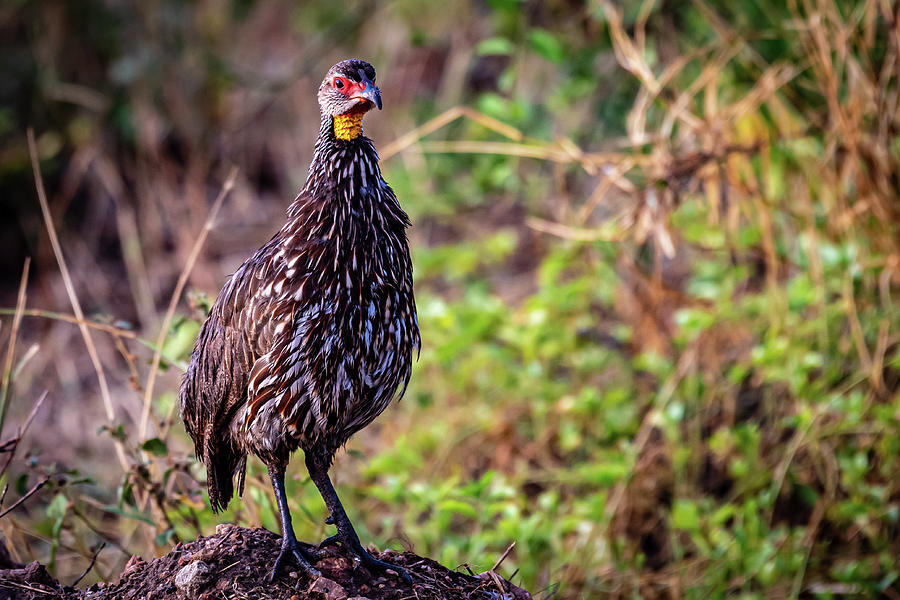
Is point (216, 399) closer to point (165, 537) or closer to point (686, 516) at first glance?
point (165, 537)

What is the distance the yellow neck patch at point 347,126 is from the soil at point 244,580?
1362mm

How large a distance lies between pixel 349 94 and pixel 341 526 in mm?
1457

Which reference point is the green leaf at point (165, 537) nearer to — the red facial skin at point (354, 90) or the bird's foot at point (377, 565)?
the bird's foot at point (377, 565)

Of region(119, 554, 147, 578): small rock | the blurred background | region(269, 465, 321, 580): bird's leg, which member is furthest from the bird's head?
region(119, 554, 147, 578): small rock

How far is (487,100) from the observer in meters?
6.02

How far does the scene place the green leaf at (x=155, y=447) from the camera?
355 centimetres

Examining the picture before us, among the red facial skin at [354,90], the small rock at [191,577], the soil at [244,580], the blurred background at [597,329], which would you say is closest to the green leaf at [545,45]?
the blurred background at [597,329]

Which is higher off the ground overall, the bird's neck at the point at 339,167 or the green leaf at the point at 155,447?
the bird's neck at the point at 339,167

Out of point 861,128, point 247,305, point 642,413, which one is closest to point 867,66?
point 861,128

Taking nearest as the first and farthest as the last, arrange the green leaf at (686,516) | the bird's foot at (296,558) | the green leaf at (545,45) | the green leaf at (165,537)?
1. the bird's foot at (296,558)
2. the green leaf at (165,537)
3. the green leaf at (686,516)
4. the green leaf at (545,45)

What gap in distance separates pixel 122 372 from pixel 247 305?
17.2 ft

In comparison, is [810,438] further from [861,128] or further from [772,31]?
[772,31]

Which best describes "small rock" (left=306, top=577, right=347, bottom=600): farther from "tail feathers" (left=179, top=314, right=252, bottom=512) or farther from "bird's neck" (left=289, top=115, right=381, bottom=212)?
"bird's neck" (left=289, top=115, right=381, bottom=212)

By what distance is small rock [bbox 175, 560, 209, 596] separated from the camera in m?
2.95
